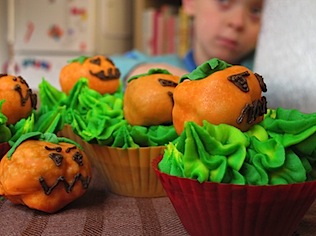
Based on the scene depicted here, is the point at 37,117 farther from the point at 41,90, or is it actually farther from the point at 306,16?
the point at 306,16

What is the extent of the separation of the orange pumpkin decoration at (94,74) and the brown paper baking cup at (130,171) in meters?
0.15

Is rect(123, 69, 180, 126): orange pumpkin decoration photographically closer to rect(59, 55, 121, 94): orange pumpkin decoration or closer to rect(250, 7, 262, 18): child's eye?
rect(59, 55, 121, 94): orange pumpkin decoration

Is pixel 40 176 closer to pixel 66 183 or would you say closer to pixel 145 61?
pixel 66 183

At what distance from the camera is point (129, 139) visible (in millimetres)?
551

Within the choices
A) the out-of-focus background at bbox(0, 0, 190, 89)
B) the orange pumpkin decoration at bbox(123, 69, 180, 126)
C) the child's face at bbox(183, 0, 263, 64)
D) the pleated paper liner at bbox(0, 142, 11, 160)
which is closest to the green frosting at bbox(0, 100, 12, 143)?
the pleated paper liner at bbox(0, 142, 11, 160)

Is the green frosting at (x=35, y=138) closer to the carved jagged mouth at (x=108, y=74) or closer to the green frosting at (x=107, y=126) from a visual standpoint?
the green frosting at (x=107, y=126)

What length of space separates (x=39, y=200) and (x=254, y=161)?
0.74 ft

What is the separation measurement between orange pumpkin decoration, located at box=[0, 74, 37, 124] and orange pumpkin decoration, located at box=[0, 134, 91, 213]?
7 cm

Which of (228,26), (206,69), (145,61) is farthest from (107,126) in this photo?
(145,61)

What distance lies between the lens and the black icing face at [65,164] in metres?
0.48

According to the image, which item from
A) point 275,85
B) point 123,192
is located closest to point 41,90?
point 123,192

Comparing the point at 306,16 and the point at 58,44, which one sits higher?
the point at 306,16

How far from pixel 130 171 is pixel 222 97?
20cm

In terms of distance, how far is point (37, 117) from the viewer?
61 centimetres
